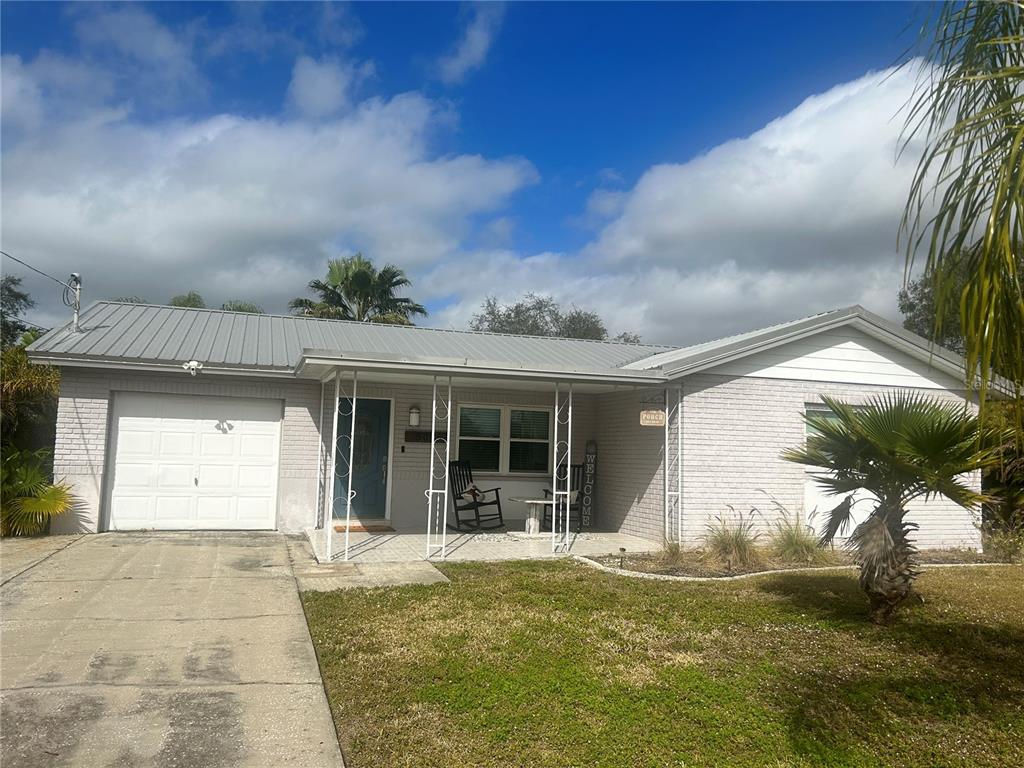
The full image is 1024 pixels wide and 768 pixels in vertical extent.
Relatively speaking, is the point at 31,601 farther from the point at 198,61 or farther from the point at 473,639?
the point at 198,61

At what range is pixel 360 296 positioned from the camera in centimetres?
2694

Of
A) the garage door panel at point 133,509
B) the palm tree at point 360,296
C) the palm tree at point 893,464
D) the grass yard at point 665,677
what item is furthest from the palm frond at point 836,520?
the palm tree at point 360,296

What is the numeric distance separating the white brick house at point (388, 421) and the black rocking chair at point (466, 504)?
1.18 feet

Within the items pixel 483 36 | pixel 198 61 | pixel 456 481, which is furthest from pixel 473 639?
pixel 198 61

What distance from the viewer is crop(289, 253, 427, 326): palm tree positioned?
2659 centimetres

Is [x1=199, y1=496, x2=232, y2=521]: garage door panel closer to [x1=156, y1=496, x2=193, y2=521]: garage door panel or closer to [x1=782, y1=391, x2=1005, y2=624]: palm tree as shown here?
[x1=156, y1=496, x2=193, y2=521]: garage door panel

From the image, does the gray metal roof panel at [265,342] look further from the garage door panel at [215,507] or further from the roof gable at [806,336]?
the garage door panel at [215,507]

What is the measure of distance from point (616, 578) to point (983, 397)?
620cm

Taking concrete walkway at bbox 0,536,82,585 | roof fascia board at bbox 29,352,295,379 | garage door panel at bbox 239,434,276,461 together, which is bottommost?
concrete walkway at bbox 0,536,82,585

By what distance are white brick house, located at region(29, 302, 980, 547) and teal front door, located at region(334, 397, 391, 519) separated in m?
0.03

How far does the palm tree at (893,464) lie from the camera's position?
6000 mm

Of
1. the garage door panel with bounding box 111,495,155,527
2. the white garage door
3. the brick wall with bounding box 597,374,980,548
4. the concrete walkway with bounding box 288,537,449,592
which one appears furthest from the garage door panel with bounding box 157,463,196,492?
the brick wall with bounding box 597,374,980,548

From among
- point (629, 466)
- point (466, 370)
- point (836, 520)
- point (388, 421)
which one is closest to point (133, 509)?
point (388, 421)

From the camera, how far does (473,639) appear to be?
6062 millimetres
